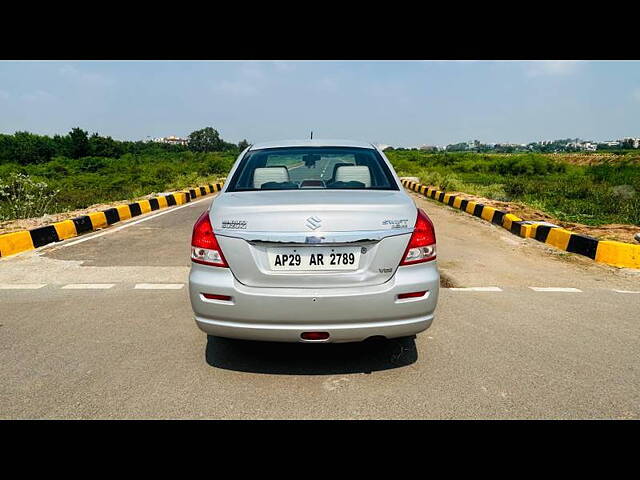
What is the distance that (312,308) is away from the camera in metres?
2.50

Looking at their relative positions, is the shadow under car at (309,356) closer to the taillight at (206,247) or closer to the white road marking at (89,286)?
the taillight at (206,247)

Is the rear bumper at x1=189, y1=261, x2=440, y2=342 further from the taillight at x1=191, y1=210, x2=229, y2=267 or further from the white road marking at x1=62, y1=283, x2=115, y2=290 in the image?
the white road marking at x1=62, y1=283, x2=115, y2=290

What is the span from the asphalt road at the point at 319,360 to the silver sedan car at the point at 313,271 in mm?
323

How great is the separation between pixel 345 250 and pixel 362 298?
261 mm

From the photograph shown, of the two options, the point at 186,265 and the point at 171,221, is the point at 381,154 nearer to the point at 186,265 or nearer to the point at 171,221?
the point at 186,265

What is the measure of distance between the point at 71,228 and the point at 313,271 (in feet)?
21.3

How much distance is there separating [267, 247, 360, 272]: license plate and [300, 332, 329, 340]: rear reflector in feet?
1.08

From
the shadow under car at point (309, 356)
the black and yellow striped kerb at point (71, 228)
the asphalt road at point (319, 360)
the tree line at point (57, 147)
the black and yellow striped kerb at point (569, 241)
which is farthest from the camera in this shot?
the tree line at point (57, 147)

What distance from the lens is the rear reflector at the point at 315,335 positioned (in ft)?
8.36

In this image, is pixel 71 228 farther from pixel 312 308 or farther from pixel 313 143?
pixel 312 308

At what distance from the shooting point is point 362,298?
8.26 ft

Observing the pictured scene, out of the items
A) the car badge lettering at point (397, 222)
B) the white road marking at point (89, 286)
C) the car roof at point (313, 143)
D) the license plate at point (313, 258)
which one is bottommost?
the white road marking at point (89, 286)

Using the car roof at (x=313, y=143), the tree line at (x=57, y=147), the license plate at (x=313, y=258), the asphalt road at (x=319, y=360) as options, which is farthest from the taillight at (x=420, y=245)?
the tree line at (x=57, y=147)
